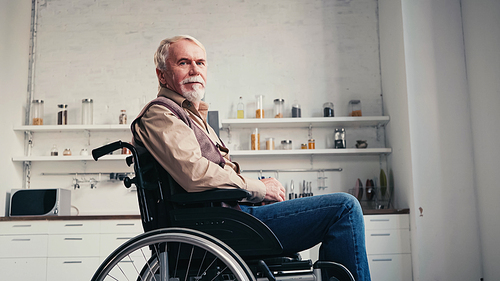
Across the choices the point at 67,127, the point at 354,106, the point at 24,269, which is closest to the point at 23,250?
the point at 24,269

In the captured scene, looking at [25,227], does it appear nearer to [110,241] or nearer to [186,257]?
[110,241]

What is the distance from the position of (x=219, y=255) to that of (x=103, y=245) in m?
2.73

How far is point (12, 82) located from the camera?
13.4 ft

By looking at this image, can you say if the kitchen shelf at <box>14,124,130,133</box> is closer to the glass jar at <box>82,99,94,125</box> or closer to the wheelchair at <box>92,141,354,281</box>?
the glass jar at <box>82,99,94,125</box>

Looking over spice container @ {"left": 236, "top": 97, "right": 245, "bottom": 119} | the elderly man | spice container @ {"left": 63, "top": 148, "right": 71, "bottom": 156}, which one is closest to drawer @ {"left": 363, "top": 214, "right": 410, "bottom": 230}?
spice container @ {"left": 236, "top": 97, "right": 245, "bottom": 119}

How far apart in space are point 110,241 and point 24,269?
0.79m

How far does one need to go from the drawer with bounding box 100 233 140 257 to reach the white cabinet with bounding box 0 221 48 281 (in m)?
0.51

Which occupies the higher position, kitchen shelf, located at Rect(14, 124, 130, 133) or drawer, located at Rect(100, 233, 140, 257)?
kitchen shelf, located at Rect(14, 124, 130, 133)

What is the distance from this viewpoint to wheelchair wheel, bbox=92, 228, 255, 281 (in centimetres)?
110

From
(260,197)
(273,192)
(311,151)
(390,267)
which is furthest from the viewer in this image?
(311,151)

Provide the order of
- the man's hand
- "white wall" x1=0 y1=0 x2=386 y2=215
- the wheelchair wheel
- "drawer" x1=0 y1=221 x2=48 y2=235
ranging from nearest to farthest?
the wheelchair wheel, the man's hand, "drawer" x1=0 y1=221 x2=48 y2=235, "white wall" x1=0 y1=0 x2=386 y2=215

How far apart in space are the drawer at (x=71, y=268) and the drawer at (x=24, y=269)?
0.20 feet

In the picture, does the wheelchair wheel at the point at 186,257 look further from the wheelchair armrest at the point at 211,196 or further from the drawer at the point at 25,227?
the drawer at the point at 25,227

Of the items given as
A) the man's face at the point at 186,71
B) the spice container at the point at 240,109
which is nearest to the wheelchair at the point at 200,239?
the man's face at the point at 186,71
